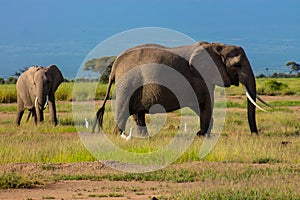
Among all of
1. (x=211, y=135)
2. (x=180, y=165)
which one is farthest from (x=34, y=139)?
(x=180, y=165)

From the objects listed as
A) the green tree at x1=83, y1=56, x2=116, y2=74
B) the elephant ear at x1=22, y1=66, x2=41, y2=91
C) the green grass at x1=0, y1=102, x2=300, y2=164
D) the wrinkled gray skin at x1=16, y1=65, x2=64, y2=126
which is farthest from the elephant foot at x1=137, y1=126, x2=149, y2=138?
the green tree at x1=83, y1=56, x2=116, y2=74

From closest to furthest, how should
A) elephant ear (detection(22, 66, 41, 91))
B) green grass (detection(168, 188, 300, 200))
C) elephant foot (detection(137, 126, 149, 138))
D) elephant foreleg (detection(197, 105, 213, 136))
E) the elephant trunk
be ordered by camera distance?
green grass (detection(168, 188, 300, 200)) → elephant foreleg (detection(197, 105, 213, 136)) → the elephant trunk → elephant foot (detection(137, 126, 149, 138)) → elephant ear (detection(22, 66, 41, 91))

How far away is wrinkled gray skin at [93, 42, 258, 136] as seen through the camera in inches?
621

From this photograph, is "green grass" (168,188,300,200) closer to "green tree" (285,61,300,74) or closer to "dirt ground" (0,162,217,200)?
"dirt ground" (0,162,217,200)

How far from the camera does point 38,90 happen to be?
20.8 meters

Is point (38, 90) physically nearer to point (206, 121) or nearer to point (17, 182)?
point (206, 121)

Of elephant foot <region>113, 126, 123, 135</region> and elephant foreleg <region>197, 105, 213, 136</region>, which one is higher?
elephant foreleg <region>197, 105, 213, 136</region>

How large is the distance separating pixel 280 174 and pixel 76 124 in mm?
10101

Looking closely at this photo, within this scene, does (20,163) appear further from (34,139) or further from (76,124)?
(76,124)

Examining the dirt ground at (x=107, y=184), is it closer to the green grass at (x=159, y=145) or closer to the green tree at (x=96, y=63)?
the green grass at (x=159, y=145)

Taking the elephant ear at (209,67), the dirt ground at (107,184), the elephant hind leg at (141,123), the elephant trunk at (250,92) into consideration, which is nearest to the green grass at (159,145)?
the elephant trunk at (250,92)

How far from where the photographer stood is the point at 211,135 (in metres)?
15.7

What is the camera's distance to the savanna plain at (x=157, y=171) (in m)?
9.02

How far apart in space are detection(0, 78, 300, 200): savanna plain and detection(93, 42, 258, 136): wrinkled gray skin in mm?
709
